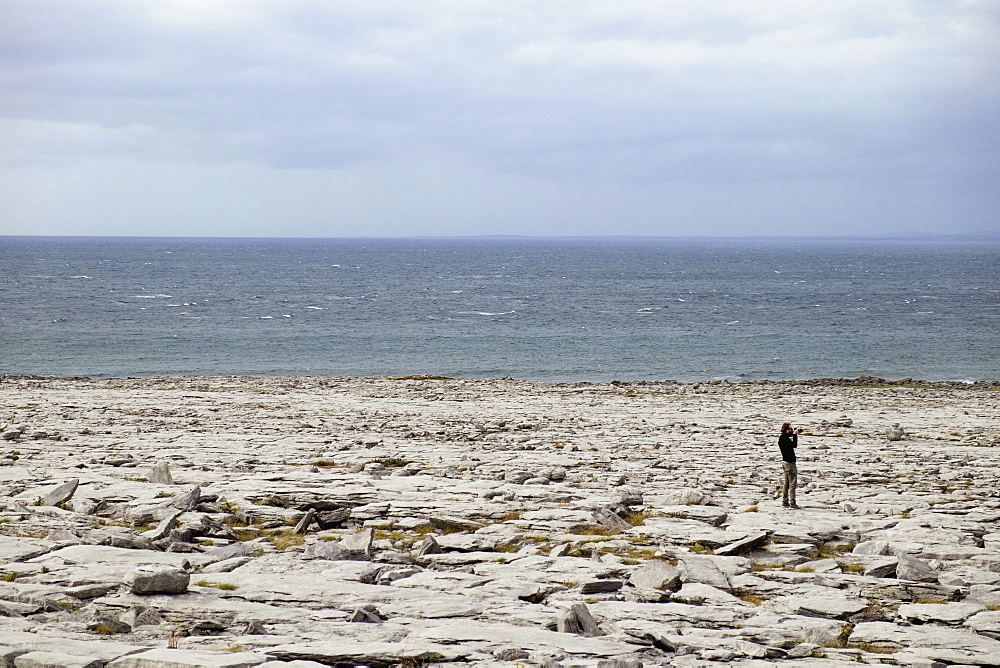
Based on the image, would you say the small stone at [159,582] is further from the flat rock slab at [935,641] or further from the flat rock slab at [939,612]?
the flat rock slab at [939,612]

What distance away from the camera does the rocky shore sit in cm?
1018

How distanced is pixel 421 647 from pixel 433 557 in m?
4.17

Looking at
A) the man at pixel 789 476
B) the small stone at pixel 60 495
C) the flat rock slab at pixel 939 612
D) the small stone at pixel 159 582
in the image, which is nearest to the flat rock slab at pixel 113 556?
the small stone at pixel 159 582

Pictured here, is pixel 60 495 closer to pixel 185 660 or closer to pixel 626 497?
pixel 185 660

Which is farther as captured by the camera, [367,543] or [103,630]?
[367,543]

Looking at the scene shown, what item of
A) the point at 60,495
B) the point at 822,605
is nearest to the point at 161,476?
the point at 60,495

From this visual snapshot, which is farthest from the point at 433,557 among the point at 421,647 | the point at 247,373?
the point at 247,373

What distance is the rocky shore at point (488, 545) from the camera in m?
10.2

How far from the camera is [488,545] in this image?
48.5ft

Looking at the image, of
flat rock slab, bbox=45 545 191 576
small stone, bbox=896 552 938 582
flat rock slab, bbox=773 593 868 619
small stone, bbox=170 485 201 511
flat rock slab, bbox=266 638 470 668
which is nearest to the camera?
flat rock slab, bbox=266 638 470 668

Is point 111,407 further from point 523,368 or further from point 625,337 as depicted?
point 625,337

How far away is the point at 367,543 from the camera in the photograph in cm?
1429

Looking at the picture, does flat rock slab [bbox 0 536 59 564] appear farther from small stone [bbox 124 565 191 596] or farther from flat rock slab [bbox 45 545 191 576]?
small stone [bbox 124 565 191 596]

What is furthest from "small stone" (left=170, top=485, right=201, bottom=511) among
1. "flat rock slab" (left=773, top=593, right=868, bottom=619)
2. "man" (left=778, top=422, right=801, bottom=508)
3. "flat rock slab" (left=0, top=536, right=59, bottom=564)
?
"man" (left=778, top=422, right=801, bottom=508)
